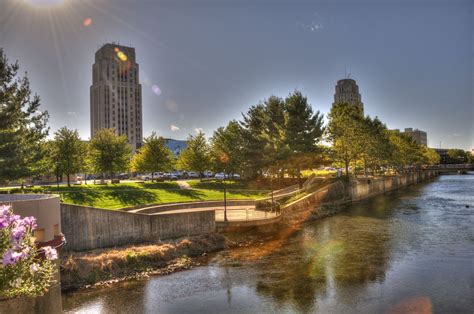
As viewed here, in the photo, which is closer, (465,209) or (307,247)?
(307,247)

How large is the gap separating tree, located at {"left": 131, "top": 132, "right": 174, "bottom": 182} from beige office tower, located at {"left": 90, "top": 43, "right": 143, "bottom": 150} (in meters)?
115


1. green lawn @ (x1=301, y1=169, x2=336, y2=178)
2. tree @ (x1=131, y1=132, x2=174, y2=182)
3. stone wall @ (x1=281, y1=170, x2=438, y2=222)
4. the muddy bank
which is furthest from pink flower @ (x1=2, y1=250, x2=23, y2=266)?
green lawn @ (x1=301, y1=169, x2=336, y2=178)

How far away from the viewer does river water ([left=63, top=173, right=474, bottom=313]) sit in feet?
61.5

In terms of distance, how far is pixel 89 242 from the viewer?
2659 cm

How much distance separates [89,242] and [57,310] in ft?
47.9

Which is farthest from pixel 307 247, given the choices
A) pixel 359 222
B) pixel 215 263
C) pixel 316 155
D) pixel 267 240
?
pixel 316 155

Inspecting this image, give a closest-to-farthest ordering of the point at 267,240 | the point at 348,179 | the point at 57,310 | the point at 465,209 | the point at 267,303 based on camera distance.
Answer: the point at 57,310 → the point at 267,303 → the point at 267,240 → the point at 465,209 → the point at 348,179

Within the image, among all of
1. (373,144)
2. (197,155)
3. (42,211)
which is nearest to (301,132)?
(197,155)

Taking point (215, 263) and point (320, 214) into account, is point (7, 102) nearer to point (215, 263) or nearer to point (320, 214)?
point (215, 263)

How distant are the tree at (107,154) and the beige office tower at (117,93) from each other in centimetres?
12169

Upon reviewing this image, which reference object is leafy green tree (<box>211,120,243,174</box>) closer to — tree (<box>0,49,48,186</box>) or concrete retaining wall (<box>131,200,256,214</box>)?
concrete retaining wall (<box>131,200,256,214</box>)

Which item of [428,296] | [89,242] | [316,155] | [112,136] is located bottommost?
[428,296]

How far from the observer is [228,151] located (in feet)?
231

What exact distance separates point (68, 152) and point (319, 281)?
1624 inches
